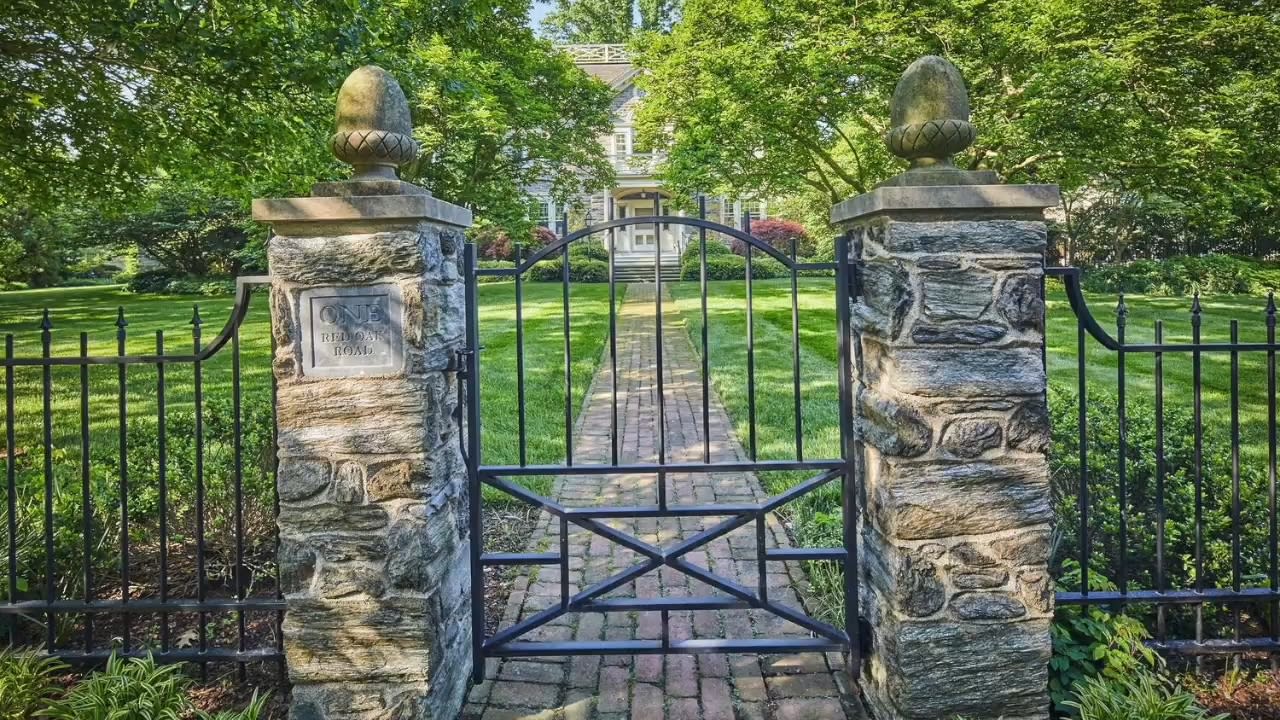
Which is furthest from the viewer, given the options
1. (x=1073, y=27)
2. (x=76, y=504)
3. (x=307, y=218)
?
(x=1073, y=27)

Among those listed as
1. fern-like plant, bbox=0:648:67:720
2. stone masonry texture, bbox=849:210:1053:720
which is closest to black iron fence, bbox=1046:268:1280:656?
stone masonry texture, bbox=849:210:1053:720

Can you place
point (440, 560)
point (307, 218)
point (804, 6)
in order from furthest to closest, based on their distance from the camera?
point (804, 6) < point (440, 560) < point (307, 218)

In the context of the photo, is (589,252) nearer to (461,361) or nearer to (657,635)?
(657,635)

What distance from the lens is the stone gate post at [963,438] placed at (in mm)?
2537

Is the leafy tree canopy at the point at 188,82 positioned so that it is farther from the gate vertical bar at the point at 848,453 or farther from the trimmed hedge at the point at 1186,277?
the trimmed hedge at the point at 1186,277

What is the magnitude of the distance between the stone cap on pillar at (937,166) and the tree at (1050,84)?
11.0m

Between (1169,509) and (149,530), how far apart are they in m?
5.46

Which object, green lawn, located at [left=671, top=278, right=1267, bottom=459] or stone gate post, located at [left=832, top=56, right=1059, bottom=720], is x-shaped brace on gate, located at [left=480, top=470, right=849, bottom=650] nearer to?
stone gate post, located at [left=832, top=56, right=1059, bottom=720]

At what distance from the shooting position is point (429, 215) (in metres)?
2.57

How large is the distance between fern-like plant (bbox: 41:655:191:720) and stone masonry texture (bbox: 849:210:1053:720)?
2687 millimetres

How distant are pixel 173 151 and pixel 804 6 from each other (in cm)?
1115

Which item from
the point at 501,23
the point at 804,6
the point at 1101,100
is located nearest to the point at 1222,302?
the point at 1101,100

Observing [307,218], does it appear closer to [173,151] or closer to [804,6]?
[173,151]

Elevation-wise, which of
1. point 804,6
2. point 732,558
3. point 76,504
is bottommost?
point 732,558
